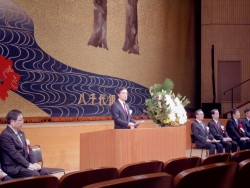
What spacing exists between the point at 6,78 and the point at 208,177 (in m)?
5.63

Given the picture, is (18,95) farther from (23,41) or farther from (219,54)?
(219,54)

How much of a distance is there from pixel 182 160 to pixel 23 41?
5.28 metres

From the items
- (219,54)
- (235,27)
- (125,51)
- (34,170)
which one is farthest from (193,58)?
(34,170)

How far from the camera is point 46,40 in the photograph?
8.12 m

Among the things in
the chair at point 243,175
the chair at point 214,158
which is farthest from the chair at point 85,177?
the chair at point 214,158

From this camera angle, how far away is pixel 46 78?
317 inches

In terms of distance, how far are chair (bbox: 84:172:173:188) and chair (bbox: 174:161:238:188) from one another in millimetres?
75

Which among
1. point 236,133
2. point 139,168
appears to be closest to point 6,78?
point 139,168

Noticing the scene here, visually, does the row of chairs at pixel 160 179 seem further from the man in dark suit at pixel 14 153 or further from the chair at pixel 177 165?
the man in dark suit at pixel 14 153

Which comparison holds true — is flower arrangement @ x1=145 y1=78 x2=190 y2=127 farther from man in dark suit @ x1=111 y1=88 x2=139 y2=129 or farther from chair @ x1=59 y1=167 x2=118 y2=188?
chair @ x1=59 y1=167 x2=118 y2=188

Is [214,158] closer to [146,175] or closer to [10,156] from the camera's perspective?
[146,175]

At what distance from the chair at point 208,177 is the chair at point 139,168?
60 centimetres

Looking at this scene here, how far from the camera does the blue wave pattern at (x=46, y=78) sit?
736 cm

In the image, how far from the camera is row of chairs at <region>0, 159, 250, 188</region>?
6.45 ft
